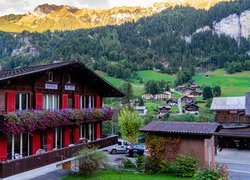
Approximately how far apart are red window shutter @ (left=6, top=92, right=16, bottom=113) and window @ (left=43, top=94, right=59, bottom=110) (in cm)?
285

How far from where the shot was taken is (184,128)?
22.7 meters

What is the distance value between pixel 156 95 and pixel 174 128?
8177 centimetres

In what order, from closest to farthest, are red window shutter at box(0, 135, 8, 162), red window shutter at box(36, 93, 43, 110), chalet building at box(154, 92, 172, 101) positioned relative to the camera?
red window shutter at box(0, 135, 8, 162) → red window shutter at box(36, 93, 43, 110) → chalet building at box(154, 92, 172, 101)

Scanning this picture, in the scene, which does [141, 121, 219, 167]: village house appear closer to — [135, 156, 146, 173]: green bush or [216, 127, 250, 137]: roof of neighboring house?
[135, 156, 146, 173]: green bush

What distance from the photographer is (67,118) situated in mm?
20000

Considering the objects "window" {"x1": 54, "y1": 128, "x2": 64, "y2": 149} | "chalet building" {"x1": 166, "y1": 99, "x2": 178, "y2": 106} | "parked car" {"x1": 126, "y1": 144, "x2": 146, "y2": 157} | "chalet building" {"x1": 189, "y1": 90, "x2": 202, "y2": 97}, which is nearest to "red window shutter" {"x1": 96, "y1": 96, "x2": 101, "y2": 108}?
"window" {"x1": 54, "y1": 128, "x2": 64, "y2": 149}

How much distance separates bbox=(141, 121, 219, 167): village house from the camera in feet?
71.7

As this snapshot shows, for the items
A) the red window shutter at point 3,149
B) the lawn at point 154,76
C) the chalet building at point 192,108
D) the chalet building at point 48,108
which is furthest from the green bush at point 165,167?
the lawn at point 154,76

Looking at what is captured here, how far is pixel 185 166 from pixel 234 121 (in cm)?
2478

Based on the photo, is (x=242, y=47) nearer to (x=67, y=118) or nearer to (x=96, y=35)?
(x=96, y=35)

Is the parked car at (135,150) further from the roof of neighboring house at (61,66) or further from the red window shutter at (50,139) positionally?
the red window shutter at (50,139)

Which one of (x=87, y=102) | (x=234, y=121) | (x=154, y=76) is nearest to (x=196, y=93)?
(x=154, y=76)

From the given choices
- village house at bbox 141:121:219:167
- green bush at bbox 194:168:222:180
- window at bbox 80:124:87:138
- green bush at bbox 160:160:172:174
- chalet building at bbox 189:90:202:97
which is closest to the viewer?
green bush at bbox 194:168:222:180

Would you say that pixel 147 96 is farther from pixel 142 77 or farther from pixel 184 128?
pixel 184 128
